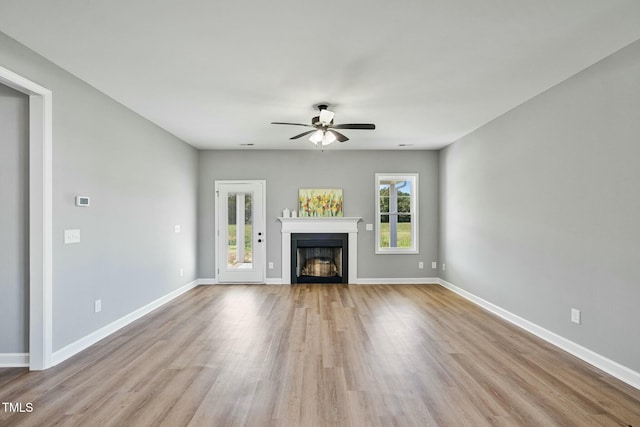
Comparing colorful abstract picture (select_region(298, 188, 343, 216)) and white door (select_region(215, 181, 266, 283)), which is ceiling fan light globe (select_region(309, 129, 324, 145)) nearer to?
colorful abstract picture (select_region(298, 188, 343, 216))

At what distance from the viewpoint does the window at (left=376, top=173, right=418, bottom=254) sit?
6.43m

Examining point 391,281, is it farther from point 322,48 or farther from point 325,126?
point 322,48

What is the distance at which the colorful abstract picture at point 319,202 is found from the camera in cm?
635

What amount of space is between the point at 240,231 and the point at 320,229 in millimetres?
1598

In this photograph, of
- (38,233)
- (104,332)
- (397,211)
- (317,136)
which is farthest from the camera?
(397,211)

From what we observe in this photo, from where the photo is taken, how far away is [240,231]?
20.7ft

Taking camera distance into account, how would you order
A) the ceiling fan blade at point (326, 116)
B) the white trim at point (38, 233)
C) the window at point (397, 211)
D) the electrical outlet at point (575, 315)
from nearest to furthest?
1. the white trim at point (38, 233)
2. the electrical outlet at point (575, 315)
3. the ceiling fan blade at point (326, 116)
4. the window at point (397, 211)

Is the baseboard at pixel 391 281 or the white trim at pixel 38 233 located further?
the baseboard at pixel 391 281

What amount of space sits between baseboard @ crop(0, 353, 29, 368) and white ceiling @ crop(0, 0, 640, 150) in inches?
103

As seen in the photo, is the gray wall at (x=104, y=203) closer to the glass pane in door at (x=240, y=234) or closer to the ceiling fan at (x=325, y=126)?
the glass pane in door at (x=240, y=234)

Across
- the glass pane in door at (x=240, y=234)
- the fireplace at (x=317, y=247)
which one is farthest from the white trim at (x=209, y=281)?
the fireplace at (x=317, y=247)

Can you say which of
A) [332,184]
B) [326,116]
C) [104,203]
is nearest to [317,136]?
[326,116]

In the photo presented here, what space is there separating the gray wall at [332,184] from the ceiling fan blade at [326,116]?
263cm

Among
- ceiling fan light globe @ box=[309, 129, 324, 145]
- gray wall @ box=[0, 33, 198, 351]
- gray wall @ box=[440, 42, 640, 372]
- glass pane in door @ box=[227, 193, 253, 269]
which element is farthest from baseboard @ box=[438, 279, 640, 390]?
gray wall @ box=[0, 33, 198, 351]
